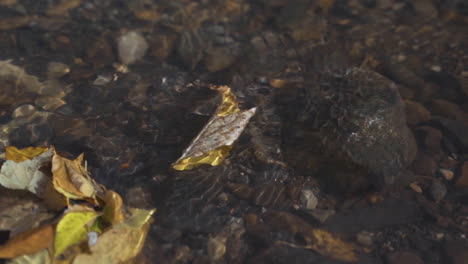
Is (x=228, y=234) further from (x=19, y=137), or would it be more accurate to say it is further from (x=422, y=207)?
(x=19, y=137)

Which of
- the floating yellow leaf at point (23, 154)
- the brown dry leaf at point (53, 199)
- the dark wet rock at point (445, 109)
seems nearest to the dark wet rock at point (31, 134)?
the floating yellow leaf at point (23, 154)

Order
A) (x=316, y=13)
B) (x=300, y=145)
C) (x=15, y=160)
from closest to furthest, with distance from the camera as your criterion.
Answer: (x=15, y=160) → (x=300, y=145) → (x=316, y=13)

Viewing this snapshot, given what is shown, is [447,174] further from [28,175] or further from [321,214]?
[28,175]

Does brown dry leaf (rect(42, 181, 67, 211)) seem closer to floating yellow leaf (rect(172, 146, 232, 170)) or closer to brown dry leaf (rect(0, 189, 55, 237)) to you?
brown dry leaf (rect(0, 189, 55, 237))

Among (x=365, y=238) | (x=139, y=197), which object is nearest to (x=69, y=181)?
(x=139, y=197)

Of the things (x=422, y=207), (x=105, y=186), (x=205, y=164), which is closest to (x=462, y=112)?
(x=422, y=207)
